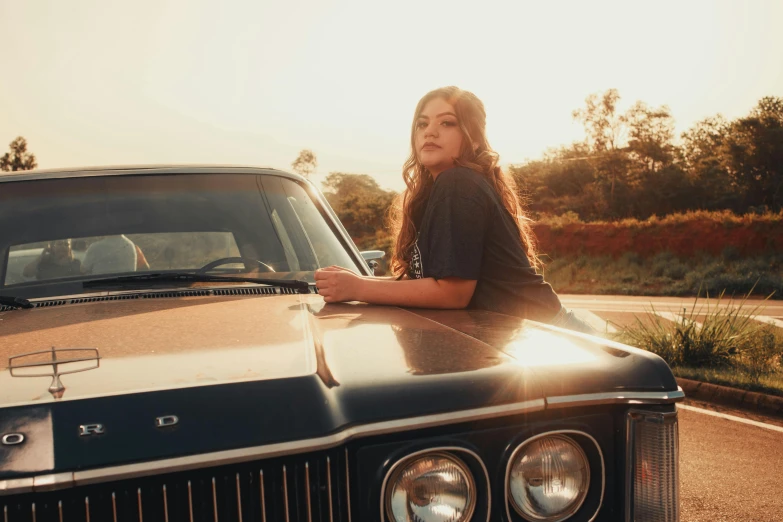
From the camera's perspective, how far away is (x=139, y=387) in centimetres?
130

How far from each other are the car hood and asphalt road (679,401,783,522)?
2870 millimetres

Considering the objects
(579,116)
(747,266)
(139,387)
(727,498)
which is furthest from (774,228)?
(139,387)

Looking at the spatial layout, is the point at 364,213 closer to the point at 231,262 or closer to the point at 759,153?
the point at 759,153

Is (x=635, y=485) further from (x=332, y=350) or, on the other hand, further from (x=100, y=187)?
(x=100, y=187)

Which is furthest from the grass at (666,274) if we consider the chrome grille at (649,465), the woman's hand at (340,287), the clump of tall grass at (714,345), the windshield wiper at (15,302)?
the chrome grille at (649,465)

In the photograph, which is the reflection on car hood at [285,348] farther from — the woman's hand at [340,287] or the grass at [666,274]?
the grass at [666,274]

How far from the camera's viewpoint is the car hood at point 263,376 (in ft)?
4.00

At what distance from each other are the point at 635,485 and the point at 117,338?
1.16m

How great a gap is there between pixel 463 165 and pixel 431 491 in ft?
5.02

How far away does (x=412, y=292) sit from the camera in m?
2.31

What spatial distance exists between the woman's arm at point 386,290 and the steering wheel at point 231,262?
0.45 m

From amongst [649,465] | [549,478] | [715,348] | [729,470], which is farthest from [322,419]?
[715,348]

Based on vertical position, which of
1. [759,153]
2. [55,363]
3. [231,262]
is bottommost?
[55,363]

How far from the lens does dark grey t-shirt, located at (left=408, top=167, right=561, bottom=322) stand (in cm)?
240
